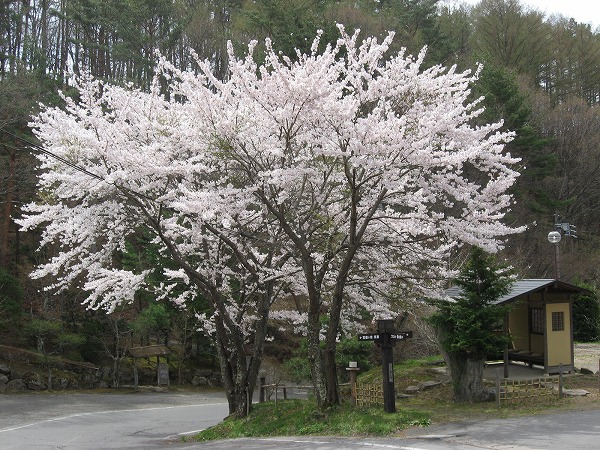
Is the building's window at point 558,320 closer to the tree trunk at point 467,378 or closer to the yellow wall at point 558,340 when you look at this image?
the yellow wall at point 558,340

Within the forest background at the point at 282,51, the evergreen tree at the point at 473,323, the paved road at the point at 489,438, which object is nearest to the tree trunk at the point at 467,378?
the evergreen tree at the point at 473,323

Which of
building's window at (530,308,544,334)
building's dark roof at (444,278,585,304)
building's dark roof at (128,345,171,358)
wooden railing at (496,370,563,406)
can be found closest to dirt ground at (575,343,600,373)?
building's window at (530,308,544,334)

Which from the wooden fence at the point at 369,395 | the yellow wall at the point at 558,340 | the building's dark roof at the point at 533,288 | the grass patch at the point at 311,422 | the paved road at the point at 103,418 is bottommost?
the paved road at the point at 103,418

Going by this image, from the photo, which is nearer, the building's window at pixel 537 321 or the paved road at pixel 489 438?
the paved road at pixel 489 438

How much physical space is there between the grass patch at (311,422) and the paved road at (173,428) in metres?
0.45

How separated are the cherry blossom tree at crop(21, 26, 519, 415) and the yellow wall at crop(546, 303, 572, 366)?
14.0 ft

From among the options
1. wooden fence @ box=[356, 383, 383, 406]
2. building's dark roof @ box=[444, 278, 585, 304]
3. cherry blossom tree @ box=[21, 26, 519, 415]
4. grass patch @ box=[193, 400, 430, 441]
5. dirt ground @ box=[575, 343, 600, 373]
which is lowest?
grass patch @ box=[193, 400, 430, 441]

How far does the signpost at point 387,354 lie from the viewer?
494 inches

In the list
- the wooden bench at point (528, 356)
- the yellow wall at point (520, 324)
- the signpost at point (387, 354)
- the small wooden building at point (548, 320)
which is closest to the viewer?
the signpost at point (387, 354)

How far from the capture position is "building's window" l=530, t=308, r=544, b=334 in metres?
18.2

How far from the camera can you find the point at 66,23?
42812 mm

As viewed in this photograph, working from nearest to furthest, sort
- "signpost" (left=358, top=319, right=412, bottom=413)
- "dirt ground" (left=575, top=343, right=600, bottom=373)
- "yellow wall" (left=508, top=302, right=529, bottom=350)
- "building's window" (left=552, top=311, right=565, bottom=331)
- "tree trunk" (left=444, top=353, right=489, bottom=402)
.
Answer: "signpost" (left=358, top=319, right=412, bottom=413)
"tree trunk" (left=444, top=353, right=489, bottom=402)
"building's window" (left=552, top=311, right=565, bottom=331)
"dirt ground" (left=575, top=343, right=600, bottom=373)
"yellow wall" (left=508, top=302, right=529, bottom=350)

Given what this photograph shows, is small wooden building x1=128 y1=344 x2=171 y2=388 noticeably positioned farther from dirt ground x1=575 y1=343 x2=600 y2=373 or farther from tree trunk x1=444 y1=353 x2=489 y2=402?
tree trunk x1=444 y1=353 x2=489 y2=402

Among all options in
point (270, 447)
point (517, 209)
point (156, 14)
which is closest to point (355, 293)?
point (270, 447)
